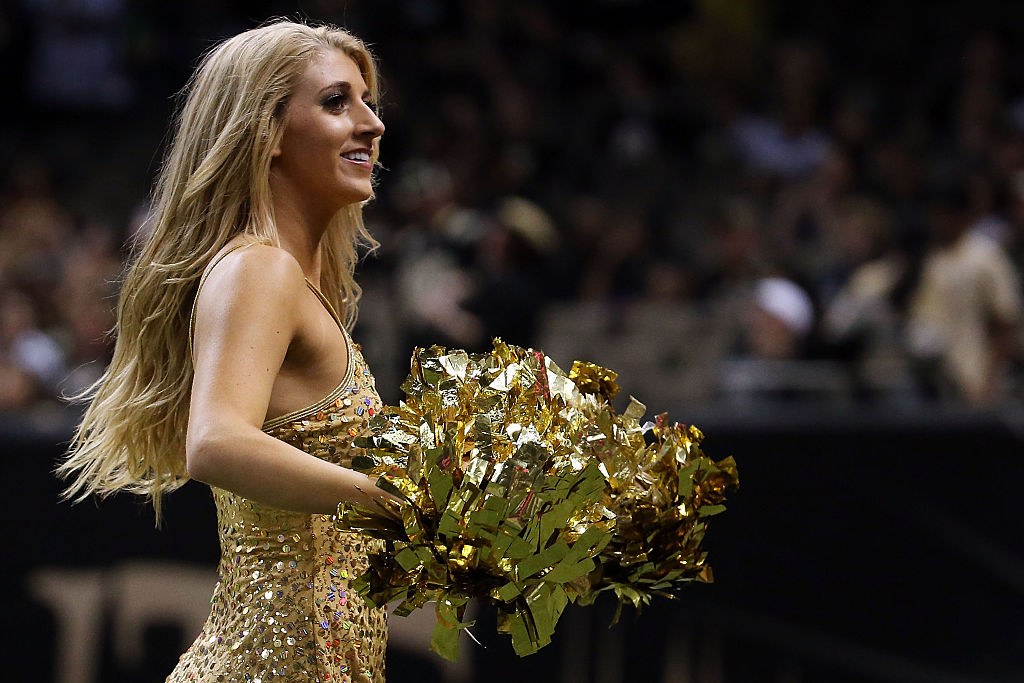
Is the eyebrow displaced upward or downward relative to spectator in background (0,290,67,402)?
downward

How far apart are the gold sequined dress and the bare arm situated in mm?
152

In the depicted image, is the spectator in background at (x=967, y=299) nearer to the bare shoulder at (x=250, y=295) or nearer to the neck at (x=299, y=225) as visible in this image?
the neck at (x=299, y=225)

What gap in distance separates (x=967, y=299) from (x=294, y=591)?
4936mm

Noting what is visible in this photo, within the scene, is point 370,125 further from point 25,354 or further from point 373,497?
point 25,354

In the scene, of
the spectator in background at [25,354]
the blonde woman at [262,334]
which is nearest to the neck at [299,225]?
the blonde woman at [262,334]

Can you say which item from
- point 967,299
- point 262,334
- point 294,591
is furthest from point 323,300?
point 967,299

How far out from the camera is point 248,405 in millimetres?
2059

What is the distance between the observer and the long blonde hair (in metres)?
2.29

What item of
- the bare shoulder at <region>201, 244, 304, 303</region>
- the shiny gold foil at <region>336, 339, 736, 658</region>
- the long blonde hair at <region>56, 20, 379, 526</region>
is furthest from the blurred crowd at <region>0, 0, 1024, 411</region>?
the shiny gold foil at <region>336, 339, 736, 658</region>

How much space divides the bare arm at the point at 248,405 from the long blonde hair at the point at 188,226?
14 cm

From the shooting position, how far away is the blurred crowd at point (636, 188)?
608cm

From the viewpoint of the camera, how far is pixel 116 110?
9680mm

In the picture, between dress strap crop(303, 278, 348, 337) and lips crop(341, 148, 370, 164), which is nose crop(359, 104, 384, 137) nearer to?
lips crop(341, 148, 370, 164)

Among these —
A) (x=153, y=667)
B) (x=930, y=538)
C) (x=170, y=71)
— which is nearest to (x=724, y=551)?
(x=930, y=538)
